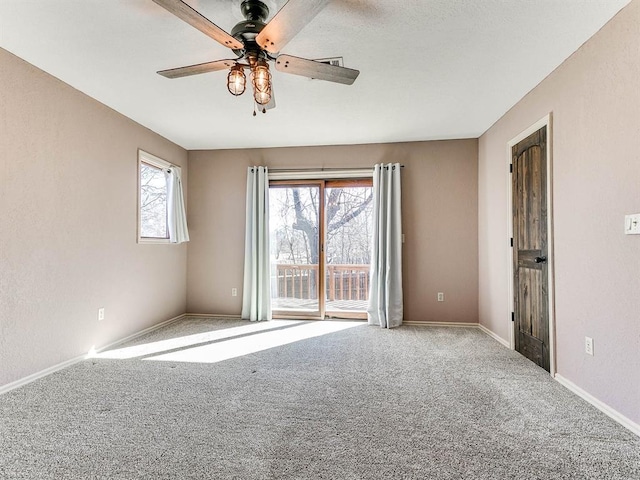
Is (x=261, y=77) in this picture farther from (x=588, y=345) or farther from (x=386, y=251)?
(x=386, y=251)

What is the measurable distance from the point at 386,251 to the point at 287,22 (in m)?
3.09

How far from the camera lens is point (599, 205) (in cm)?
208

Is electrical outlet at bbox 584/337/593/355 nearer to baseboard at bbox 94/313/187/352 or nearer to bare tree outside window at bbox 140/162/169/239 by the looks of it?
baseboard at bbox 94/313/187/352

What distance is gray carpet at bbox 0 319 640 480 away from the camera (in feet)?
5.05

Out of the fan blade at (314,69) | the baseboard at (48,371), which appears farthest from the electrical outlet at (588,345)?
the baseboard at (48,371)

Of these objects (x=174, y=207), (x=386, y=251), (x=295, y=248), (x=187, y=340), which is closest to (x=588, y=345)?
(x=386, y=251)

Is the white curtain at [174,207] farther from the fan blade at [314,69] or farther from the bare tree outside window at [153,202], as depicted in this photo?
the fan blade at [314,69]

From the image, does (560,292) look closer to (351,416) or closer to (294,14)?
(351,416)

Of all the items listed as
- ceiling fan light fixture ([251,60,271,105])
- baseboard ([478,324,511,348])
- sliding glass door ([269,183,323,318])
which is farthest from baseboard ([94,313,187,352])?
baseboard ([478,324,511,348])

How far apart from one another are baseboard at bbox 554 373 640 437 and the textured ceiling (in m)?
2.30

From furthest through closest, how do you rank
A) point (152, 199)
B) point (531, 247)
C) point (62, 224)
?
point (152, 199)
point (531, 247)
point (62, 224)

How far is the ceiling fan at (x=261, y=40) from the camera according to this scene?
148 centimetres

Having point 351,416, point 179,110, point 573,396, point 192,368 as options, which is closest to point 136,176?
point 179,110

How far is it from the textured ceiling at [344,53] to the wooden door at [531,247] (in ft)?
1.92
